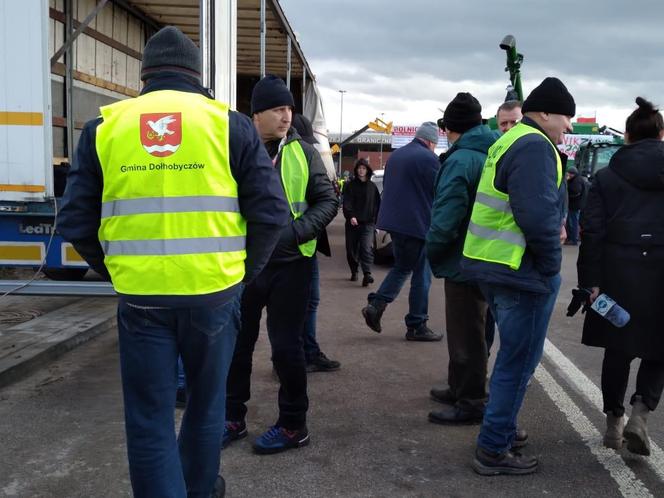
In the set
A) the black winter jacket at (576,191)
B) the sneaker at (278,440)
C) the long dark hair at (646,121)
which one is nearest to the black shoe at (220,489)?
the sneaker at (278,440)

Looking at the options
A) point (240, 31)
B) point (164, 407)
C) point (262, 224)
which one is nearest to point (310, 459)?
point (164, 407)

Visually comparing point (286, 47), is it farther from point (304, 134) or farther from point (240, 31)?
point (304, 134)

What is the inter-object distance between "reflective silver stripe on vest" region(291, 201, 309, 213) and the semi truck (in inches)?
50.9

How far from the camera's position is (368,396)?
15.5 ft

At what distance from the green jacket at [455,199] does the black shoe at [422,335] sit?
2183 millimetres

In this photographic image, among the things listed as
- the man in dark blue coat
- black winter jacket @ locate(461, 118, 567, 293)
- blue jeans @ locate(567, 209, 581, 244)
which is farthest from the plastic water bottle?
blue jeans @ locate(567, 209, 581, 244)

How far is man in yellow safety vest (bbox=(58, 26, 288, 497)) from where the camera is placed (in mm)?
2330

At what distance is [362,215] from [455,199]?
5.78 meters

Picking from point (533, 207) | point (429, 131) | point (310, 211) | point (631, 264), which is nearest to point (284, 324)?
point (310, 211)

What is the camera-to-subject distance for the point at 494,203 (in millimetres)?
3414

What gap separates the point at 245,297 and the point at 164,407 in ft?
4.23

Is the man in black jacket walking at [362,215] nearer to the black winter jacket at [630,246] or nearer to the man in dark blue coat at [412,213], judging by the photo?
the man in dark blue coat at [412,213]

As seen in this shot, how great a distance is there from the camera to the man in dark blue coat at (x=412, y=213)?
19.9 ft

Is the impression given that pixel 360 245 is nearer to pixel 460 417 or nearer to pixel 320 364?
pixel 320 364
